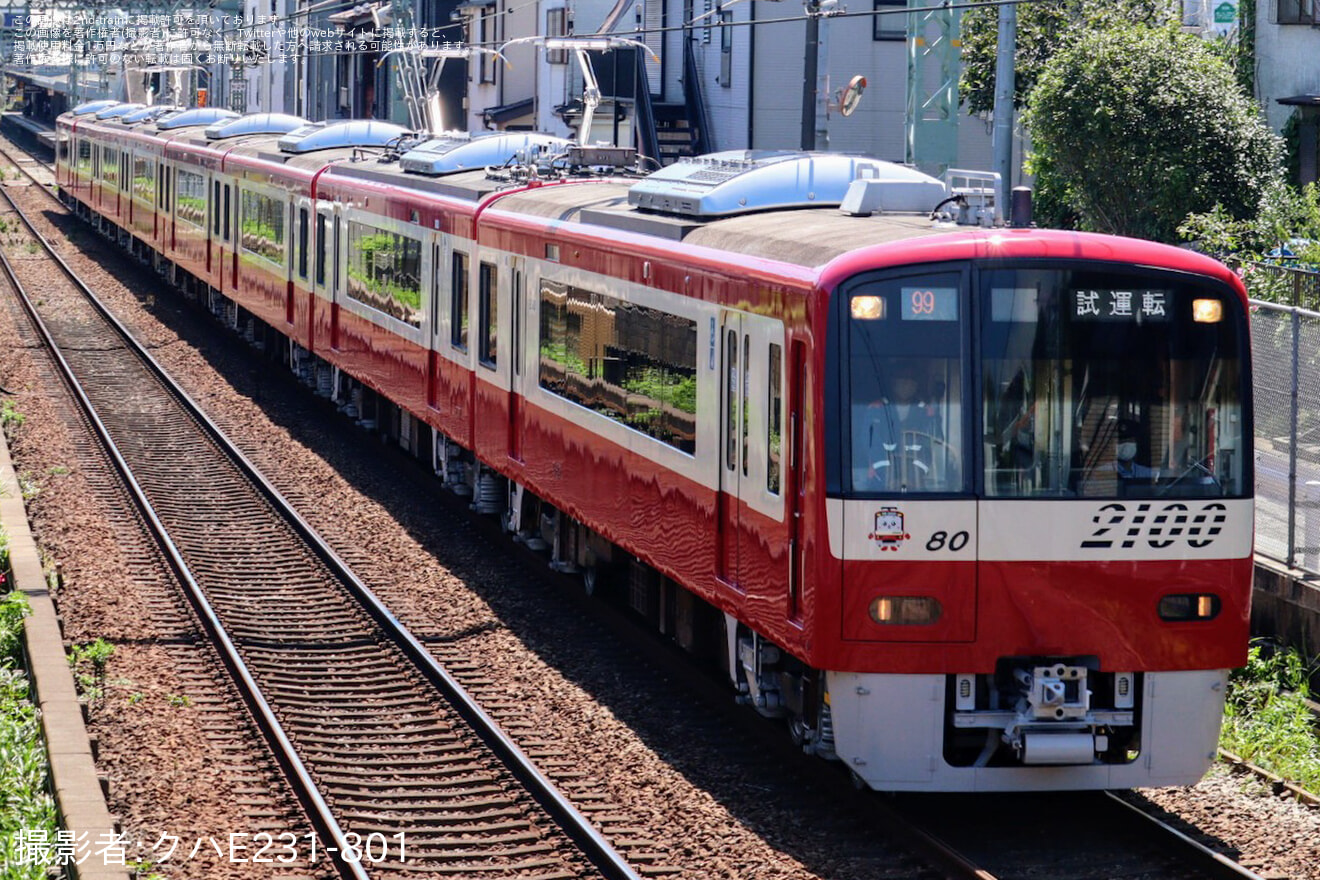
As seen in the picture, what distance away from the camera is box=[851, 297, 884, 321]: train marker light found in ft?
25.8

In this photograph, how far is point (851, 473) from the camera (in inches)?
308

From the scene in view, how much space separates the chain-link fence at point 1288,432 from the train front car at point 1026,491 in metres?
2.87

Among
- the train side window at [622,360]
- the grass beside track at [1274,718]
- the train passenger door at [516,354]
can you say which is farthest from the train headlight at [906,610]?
the train passenger door at [516,354]

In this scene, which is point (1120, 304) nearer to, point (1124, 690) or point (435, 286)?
point (1124, 690)

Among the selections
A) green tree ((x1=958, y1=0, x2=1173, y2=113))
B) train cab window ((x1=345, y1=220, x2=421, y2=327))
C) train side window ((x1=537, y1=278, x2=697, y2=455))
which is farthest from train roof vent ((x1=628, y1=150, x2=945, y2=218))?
green tree ((x1=958, y1=0, x2=1173, y2=113))

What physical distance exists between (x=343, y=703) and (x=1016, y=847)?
13.2 ft

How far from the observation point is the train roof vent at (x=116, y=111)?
41375mm

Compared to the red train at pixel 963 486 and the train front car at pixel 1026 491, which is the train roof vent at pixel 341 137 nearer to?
the red train at pixel 963 486

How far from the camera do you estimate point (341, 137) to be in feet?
77.0

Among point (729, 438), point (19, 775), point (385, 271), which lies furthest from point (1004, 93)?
point (19, 775)

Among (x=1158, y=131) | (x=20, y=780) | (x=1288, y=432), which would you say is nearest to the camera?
(x=20, y=780)

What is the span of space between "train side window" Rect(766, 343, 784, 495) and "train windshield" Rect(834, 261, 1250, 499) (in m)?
0.62

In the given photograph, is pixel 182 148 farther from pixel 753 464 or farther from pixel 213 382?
pixel 753 464

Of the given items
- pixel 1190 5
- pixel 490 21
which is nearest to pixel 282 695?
pixel 1190 5
